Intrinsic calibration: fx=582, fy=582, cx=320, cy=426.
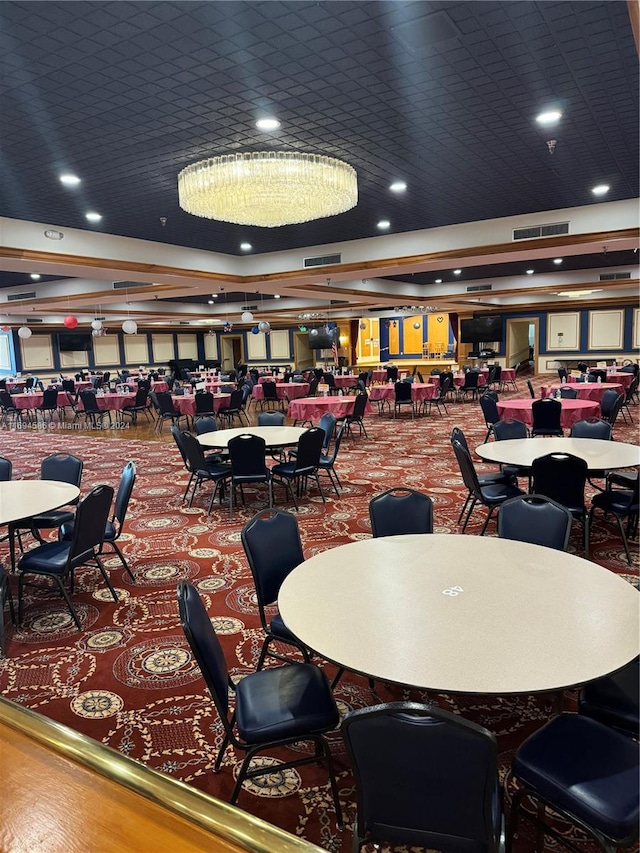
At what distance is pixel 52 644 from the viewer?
11.1 feet

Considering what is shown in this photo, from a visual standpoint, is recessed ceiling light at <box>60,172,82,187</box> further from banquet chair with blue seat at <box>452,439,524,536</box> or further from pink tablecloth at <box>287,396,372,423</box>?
pink tablecloth at <box>287,396,372,423</box>

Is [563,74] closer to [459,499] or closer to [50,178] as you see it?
[459,499]

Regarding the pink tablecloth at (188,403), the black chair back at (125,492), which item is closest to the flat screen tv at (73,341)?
the pink tablecloth at (188,403)

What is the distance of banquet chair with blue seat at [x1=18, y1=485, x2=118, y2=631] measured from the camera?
344 cm

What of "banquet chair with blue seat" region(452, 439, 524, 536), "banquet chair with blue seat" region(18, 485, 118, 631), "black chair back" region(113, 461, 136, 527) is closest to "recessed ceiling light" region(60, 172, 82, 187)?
"black chair back" region(113, 461, 136, 527)

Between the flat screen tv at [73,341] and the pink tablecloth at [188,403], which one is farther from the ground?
the flat screen tv at [73,341]

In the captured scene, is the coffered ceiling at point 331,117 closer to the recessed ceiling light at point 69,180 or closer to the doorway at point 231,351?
the recessed ceiling light at point 69,180

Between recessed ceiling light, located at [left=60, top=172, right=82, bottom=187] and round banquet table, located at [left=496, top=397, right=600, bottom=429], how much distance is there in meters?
5.64

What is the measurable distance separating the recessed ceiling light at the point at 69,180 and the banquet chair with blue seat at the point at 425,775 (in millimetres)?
6031

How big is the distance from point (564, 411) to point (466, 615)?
647cm

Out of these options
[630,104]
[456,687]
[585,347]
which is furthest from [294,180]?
[585,347]

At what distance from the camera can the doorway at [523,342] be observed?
943 inches

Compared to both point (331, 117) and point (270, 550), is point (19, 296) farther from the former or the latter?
point (270, 550)

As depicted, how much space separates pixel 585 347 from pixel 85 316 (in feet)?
61.1
